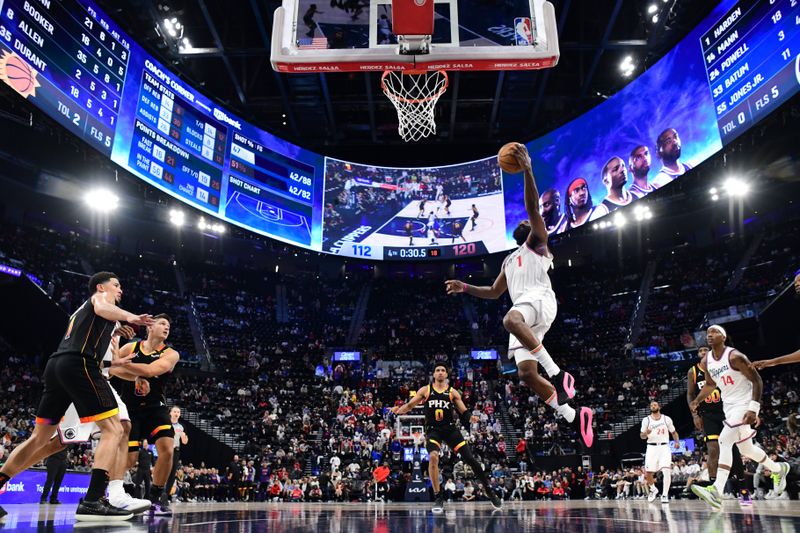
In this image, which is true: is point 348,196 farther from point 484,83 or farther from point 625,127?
point 625,127

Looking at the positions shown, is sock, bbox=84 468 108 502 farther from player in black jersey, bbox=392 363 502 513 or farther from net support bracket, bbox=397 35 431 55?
net support bracket, bbox=397 35 431 55

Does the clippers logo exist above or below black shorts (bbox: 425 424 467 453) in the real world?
above

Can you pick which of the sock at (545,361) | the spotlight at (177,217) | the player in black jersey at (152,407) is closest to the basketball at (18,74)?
the player in black jersey at (152,407)

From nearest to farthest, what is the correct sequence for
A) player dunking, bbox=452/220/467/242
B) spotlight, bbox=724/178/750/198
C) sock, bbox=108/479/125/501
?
sock, bbox=108/479/125/501
spotlight, bbox=724/178/750/198
player dunking, bbox=452/220/467/242

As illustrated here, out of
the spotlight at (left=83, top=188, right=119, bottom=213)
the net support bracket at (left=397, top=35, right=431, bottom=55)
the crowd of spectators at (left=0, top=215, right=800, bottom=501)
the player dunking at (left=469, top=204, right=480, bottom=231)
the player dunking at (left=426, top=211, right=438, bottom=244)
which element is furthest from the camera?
the player dunking at (left=426, top=211, right=438, bottom=244)

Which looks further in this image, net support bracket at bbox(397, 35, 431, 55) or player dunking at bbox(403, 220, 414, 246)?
player dunking at bbox(403, 220, 414, 246)

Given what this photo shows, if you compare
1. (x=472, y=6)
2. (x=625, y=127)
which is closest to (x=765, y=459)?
(x=472, y=6)

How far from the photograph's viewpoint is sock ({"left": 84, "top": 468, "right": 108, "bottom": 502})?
502cm

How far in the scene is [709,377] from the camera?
25.8ft

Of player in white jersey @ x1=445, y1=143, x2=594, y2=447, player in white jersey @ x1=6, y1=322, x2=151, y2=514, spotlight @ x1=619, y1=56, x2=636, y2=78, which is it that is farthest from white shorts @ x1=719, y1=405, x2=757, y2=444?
spotlight @ x1=619, y1=56, x2=636, y2=78

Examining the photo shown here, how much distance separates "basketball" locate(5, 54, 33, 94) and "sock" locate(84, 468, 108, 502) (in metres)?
14.0

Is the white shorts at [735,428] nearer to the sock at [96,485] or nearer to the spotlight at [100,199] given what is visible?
the sock at [96,485]

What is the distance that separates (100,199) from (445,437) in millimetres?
24842

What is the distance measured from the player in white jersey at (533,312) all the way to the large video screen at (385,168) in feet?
47.7
